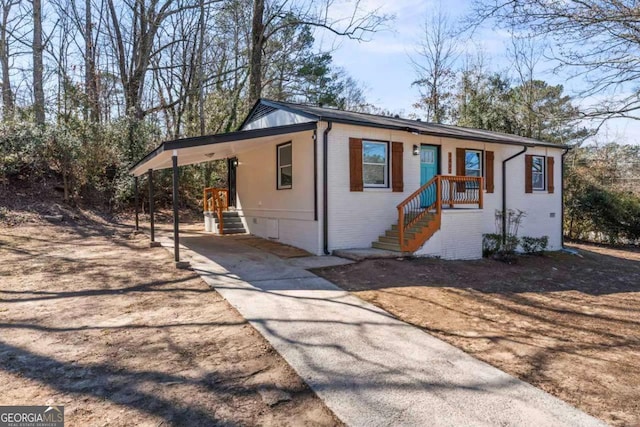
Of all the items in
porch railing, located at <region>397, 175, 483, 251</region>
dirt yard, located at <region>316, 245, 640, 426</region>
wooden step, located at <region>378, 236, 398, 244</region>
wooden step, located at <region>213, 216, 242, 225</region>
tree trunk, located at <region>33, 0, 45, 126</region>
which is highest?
tree trunk, located at <region>33, 0, 45, 126</region>

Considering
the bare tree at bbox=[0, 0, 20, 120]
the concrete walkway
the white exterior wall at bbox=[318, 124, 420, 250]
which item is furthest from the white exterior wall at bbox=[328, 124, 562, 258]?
the bare tree at bbox=[0, 0, 20, 120]

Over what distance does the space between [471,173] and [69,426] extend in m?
11.2

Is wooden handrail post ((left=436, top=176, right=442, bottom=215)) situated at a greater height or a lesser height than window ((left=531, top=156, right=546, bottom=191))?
lesser

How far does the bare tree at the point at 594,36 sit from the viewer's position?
6.93m

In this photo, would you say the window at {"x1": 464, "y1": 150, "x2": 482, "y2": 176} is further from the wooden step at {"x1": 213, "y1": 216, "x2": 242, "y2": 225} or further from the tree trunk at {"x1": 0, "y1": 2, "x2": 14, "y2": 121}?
the tree trunk at {"x1": 0, "y1": 2, "x2": 14, "y2": 121}

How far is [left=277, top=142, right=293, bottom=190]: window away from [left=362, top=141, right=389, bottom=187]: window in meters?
1.86

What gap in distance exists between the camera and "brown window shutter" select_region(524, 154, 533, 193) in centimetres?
1234

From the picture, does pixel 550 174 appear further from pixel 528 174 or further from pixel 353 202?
pixel 353 202

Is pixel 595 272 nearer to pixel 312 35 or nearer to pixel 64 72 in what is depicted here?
pixel 312 35

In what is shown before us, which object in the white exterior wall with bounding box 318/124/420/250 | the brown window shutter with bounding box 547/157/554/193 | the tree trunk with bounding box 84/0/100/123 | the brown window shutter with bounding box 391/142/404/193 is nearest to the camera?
the white exterior wall with bounding box 318/124/420/250

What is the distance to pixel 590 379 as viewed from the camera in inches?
117

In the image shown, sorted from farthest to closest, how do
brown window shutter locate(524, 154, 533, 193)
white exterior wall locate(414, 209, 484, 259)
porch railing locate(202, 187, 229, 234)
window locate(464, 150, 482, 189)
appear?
1. brown window shutter locate(524, 154, 533, 193)
2. porch railing locate(202, 187, 229, 234)
3. window locate(464, 150, 482, 189)
4. white exterior wall locate(414, 209, 484, 259)

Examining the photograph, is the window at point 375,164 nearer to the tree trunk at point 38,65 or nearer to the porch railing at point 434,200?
the porch railing at point 434,200

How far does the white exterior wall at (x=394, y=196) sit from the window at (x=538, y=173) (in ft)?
0.78
